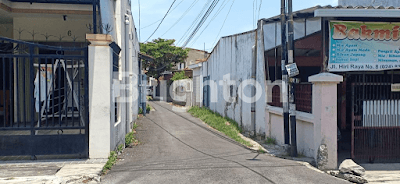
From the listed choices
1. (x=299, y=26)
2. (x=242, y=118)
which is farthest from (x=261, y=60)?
(x=242, y=118)

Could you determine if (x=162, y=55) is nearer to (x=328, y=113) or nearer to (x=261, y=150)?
(x=261, y=150)

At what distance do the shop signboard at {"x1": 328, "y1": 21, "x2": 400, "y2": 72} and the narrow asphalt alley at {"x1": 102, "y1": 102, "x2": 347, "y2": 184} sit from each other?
2643mm

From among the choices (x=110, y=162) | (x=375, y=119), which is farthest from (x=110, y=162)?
(x=375, y=119)

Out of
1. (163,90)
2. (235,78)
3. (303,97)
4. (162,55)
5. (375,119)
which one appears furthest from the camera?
(162,55)

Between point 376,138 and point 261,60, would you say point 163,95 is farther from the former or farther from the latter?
point 376,138

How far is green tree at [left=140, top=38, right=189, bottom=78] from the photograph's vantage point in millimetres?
35906

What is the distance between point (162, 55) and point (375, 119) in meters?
29.9

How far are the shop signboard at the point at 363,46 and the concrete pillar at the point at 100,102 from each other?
16.5ft

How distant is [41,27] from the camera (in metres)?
9.85

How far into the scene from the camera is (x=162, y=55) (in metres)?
35.6

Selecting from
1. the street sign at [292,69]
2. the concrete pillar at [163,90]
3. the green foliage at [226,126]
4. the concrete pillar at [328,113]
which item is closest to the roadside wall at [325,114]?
the concrete pillar at [328,113]

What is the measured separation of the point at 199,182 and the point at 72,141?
3064mm

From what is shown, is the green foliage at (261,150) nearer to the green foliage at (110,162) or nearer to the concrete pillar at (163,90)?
the green foliage at (110,162)

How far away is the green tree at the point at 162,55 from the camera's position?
3591 cm
